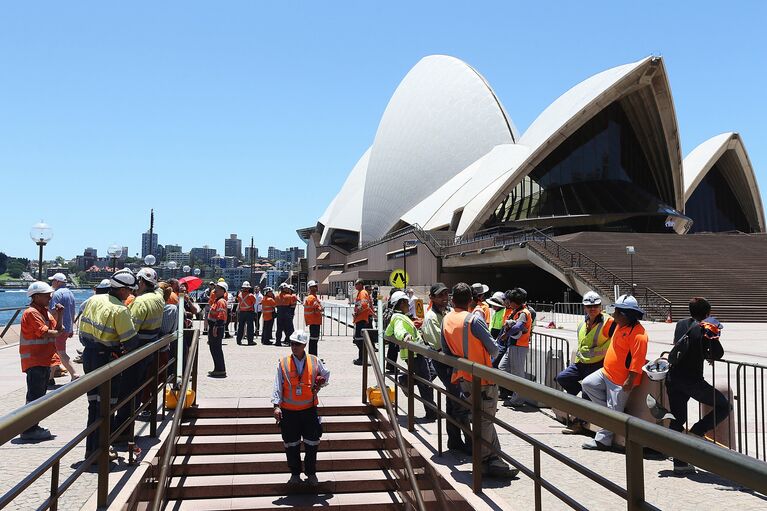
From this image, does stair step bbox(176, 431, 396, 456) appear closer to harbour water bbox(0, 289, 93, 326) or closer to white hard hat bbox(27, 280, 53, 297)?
white hard hat bbox(27, 280, 53, 297)

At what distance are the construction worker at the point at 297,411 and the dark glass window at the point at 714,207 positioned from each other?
224ft

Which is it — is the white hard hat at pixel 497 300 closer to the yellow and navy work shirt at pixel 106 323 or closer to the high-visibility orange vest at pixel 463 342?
the high-visibility orange vest at pixel 463 342

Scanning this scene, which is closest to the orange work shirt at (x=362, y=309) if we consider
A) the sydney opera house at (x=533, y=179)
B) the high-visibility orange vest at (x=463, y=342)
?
the high-visibility orange vest at (x=463, y=342)

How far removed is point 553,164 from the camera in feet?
160

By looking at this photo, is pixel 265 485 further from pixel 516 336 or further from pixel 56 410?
pixel 516 336

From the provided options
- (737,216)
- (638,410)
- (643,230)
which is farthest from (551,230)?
(638,410)

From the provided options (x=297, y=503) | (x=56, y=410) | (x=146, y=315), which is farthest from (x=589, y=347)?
(x=56, y=410)

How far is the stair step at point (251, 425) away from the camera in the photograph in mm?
6637

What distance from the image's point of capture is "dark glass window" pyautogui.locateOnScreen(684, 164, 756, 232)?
6600 centimetres

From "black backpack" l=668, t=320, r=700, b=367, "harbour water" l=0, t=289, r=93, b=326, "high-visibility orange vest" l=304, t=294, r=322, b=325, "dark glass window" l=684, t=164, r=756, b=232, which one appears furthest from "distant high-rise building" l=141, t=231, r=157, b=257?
"dark glass window" l=684, t=164, r=756, b=232

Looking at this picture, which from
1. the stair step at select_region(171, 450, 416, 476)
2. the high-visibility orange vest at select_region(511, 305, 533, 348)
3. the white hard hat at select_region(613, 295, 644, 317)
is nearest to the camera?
the white hard hat at select_region(613, 295, 644, 317)

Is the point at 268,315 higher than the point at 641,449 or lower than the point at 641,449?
lower

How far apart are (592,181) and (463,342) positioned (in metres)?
47.2

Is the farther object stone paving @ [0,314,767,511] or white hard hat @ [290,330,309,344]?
white hard hat @ [290,330,309,344]
